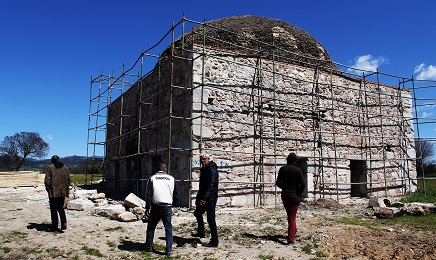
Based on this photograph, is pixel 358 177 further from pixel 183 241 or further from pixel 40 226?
pixel 40 226

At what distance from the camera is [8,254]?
5.57m

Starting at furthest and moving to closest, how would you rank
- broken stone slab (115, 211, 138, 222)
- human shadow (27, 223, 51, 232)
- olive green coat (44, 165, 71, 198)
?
broken stone slab (115, 211, 138, 222)
human shadow (27, 223, 51, 232)
olive green coat (44, 165, 71, 198)

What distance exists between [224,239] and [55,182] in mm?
3382

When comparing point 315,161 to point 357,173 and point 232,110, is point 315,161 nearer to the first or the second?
point 357,173

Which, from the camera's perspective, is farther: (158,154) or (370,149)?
(370,149)

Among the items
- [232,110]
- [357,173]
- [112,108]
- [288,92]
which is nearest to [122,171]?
[112,108]

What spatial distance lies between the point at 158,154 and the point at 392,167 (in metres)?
9.04

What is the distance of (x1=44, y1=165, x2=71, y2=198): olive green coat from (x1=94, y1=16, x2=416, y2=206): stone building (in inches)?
116

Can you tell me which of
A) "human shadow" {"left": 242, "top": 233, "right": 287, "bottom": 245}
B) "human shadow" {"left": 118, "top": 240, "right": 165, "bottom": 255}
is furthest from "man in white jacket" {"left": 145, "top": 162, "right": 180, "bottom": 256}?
"human shadow" {"left": 242, "top": 233, "right": 287, "bottom": 245}

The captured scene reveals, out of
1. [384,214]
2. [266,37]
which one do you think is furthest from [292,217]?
[266,37]

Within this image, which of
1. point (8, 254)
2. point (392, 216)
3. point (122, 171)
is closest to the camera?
point (8, 254)

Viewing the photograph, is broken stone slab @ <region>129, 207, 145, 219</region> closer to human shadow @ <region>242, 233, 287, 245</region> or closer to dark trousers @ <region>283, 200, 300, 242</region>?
human shadow @ <region>242, 233, 287, 245</region>

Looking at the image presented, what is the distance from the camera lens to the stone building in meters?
9.99

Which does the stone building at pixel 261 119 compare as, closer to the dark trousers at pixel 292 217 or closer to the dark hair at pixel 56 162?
the dark hair at pixel 56 162
